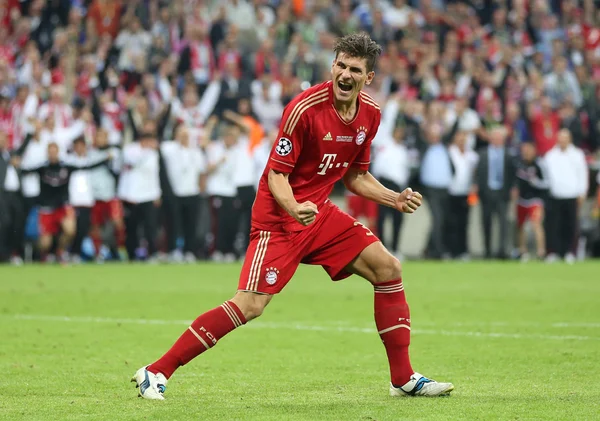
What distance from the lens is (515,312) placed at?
1312 cm

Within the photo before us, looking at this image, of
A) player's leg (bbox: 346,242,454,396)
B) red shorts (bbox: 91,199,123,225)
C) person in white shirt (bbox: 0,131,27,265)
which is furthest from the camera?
red shorts (bbox: 91,199,123,225)

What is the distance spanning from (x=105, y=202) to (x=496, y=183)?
307 inches

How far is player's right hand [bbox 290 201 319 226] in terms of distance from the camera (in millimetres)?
7012

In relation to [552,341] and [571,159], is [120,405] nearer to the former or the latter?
[552,341]

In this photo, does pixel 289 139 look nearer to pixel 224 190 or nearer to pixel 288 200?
pixel 288 200

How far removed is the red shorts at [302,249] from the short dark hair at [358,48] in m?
1.09

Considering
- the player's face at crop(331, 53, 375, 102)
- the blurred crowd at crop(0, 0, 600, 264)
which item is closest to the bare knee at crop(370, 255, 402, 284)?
the player's face at crop(331, 53, 375, 102)

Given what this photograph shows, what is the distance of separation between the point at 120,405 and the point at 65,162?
47.1ft

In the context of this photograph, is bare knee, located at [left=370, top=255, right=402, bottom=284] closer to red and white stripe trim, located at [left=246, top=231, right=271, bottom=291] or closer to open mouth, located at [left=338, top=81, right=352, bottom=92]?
red and white stripe trim, located at [left=246, top=231, right=271, bottom=291]

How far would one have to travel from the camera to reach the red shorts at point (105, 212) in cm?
2155

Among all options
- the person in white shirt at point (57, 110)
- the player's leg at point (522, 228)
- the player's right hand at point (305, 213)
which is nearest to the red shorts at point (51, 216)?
the person in white shirt at point (57, 110)

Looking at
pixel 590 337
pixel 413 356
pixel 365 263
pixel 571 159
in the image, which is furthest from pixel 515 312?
pixel 571 159

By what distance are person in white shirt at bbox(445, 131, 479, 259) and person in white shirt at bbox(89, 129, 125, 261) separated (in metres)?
6.67

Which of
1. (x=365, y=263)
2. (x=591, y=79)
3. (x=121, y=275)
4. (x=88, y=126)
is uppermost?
(x=591, y=79)
